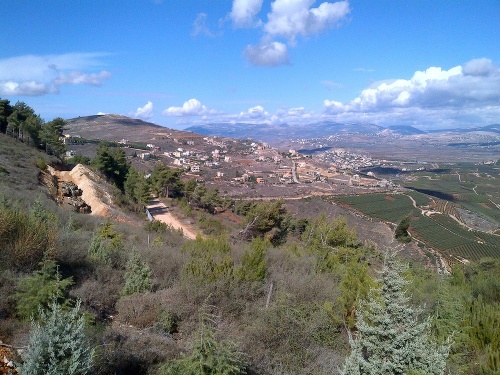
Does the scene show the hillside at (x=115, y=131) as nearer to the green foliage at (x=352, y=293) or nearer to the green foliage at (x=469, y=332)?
the green foliage at (x=352, y=293)

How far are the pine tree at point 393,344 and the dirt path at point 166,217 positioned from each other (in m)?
16.0

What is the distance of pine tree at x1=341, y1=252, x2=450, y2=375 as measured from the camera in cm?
452

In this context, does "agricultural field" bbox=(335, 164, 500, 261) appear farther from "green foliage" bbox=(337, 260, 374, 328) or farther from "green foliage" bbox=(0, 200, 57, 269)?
"green foliage" bbox=(0, 200, 57, 269)

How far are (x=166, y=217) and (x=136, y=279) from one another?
1718cm

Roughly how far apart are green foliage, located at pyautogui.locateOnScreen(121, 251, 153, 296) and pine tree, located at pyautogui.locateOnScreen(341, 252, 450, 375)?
4.81 metres

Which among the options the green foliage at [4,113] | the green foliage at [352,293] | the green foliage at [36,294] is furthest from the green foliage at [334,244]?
the green foliage at [4,113]

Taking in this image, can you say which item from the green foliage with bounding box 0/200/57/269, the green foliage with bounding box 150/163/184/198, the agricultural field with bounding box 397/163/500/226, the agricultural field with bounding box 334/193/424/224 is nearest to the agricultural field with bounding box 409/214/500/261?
Result: the agricultural field with bounding box 334/193/424/224

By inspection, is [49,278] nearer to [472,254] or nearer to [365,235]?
[365,235]

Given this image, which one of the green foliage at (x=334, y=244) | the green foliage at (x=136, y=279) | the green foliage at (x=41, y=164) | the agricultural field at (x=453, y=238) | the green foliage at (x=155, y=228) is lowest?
the agricultural field at (x=453, y=238)

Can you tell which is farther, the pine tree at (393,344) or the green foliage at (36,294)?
the green foliage at (36,294)

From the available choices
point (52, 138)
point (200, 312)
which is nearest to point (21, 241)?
point (200, 312)

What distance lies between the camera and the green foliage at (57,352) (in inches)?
131

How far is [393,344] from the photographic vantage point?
474cm

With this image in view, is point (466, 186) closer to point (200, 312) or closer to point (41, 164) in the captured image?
point (41, 164)
